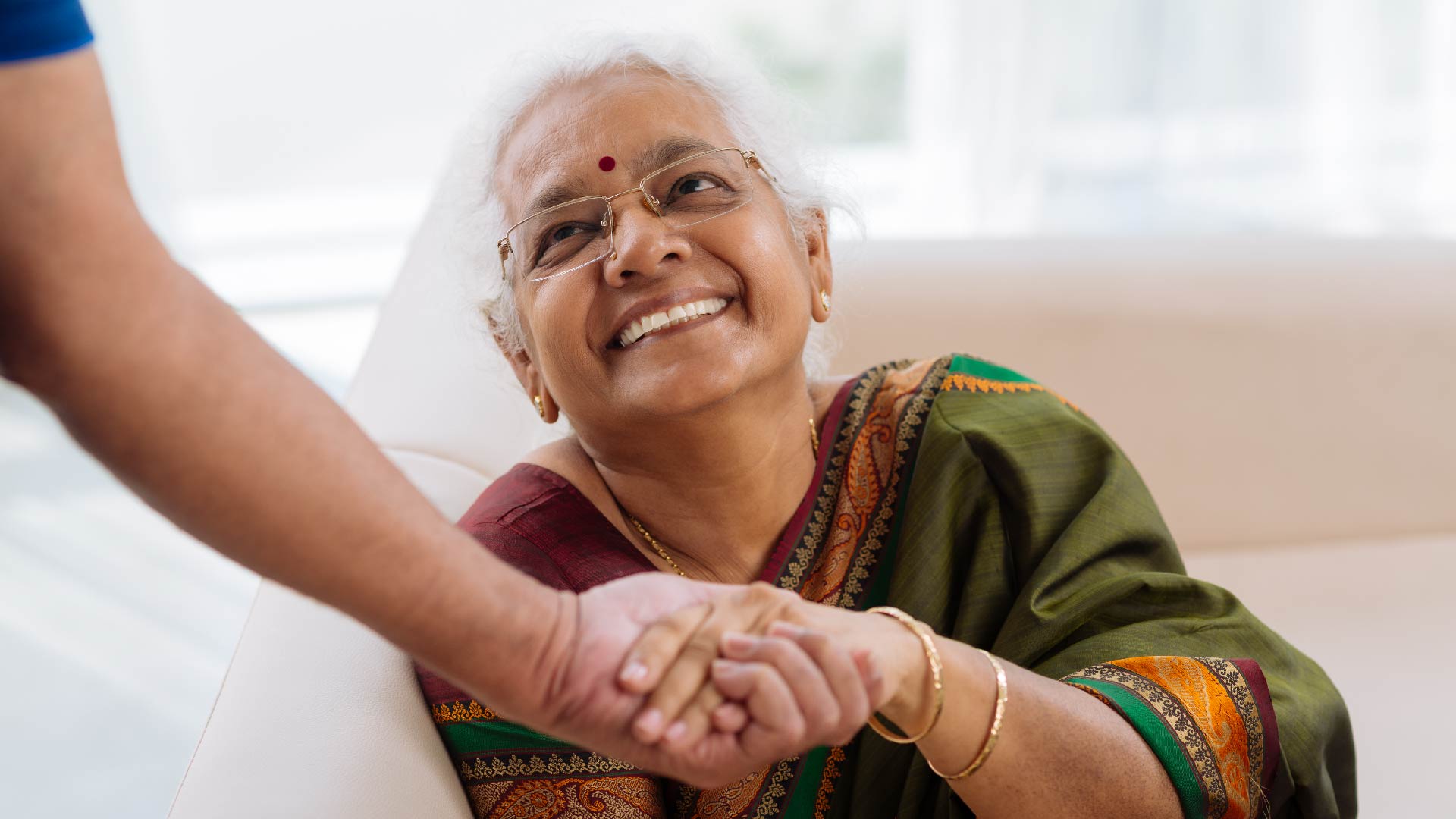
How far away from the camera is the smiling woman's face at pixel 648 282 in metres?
1.46

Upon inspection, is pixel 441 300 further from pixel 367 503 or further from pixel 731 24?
pixel 731 24

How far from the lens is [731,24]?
6121mm

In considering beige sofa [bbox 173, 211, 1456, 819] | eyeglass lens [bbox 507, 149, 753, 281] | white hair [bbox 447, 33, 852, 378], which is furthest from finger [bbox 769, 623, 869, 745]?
beige sofa [bbox 173, 211, 1456, 819]

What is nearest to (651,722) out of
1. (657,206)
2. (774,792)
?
(774,792)

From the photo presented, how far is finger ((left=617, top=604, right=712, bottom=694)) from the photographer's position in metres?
1.01

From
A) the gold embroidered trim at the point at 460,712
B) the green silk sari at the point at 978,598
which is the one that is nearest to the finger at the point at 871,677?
the green silk sari at the point at 978,598

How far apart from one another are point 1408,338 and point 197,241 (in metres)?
5.82

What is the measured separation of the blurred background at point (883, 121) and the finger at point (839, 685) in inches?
138

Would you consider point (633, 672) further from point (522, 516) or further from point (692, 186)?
point (692, 186)

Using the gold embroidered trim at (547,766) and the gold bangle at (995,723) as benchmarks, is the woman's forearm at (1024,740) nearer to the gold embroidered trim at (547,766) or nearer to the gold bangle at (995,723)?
the gold bangle at (995,723)

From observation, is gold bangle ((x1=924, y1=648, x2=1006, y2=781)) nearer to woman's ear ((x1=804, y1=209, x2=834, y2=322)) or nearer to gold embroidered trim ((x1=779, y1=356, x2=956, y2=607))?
gold embroidered trim ((x1=779, y1=356, x2=956, y2=607))

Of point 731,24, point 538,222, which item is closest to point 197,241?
point 731,24

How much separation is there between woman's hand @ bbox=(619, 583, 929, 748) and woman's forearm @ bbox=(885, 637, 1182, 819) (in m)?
0.11

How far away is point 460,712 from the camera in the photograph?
140cm
